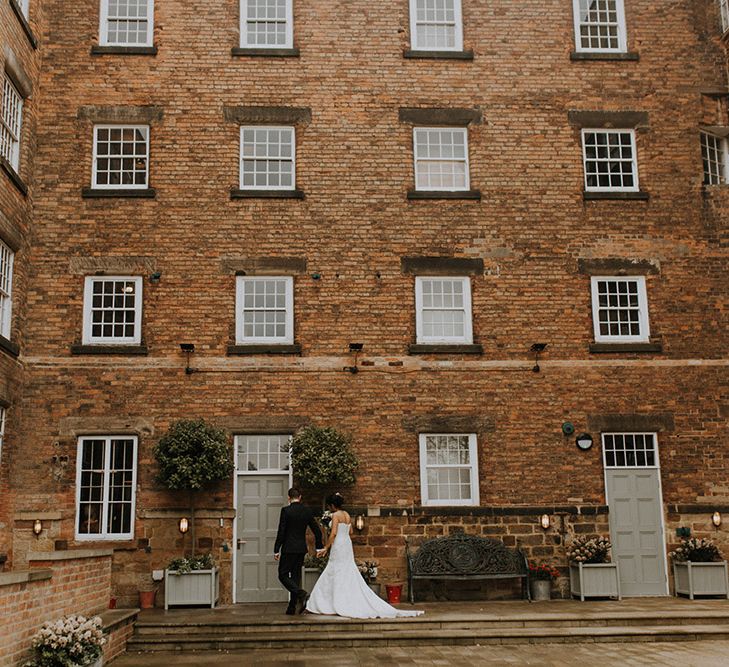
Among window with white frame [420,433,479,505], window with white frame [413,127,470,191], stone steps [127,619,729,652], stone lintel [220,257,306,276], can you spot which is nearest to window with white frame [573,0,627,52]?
window with white frame [413,127,470,191]

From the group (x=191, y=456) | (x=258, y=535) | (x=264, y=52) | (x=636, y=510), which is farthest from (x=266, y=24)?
(x=636, y=510)

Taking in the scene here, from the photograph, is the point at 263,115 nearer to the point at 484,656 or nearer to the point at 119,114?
the point at 119,114

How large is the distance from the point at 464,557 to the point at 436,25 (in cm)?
1054

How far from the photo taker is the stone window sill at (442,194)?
17.3 meters

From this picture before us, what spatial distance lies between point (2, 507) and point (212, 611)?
4.10 meters

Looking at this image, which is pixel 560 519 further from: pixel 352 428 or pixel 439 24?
pixel 439 24

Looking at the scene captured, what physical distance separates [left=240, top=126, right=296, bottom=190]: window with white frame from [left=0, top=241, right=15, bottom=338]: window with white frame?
4.51 meters

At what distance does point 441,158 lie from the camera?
1767cm

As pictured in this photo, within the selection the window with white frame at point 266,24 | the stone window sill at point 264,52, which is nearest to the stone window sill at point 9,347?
the stone window sill at point 264,52

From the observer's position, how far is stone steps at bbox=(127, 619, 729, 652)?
12.6m

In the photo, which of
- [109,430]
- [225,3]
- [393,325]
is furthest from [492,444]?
[225,3]

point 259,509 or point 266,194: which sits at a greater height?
point 266,194

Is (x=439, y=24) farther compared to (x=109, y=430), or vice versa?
(x=439, y=24)

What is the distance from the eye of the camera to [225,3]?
1778cm
